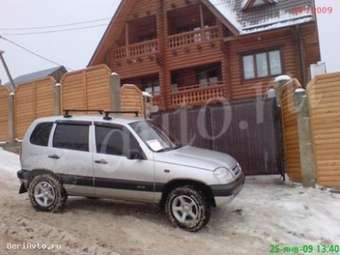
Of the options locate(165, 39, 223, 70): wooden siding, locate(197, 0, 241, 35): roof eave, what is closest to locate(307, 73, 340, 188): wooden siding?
locate(197, 0, 241, 35): roof eave

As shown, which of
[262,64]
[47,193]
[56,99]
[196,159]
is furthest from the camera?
[262,64]

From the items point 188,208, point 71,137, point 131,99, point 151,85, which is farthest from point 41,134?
point 151,85

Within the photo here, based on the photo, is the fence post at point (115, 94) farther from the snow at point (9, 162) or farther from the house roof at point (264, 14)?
the house roof at point (264, 14)

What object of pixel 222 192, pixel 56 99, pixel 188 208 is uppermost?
pixel 56 99

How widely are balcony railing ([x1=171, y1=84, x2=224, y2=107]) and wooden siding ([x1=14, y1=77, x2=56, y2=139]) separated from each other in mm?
7540

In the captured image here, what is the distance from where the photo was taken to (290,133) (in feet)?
34.8

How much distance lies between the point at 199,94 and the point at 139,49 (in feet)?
14.9

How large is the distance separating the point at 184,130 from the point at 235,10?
10.2 m

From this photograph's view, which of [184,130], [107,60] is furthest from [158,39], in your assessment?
[184,130]

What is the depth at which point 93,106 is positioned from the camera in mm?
13141

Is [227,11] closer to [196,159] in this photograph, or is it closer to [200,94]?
[200,94]

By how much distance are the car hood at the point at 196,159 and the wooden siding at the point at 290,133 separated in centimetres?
324

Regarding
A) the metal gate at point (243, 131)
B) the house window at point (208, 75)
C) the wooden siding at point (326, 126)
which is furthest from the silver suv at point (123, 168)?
the house window at point (208, 75)

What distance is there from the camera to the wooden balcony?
19.6 metres
